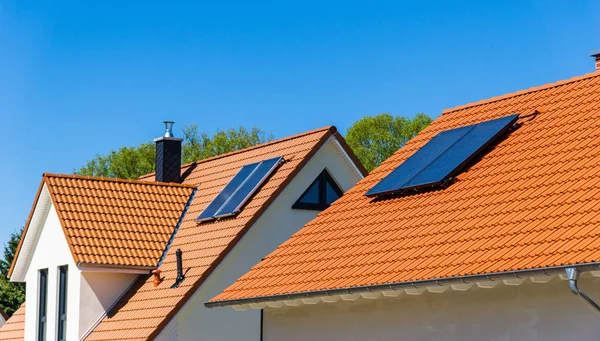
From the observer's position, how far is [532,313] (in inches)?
489

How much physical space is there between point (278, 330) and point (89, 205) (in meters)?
8.36

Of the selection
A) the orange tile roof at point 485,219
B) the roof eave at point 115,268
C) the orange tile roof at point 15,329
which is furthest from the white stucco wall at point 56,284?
the orange tile roof at point 485,219

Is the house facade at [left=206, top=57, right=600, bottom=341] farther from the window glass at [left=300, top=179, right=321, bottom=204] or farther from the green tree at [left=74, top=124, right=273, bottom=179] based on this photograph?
the green tree at [left=74, top=124, right=273, bottom=179]

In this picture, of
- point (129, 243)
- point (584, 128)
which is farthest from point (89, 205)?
point (584, 128)

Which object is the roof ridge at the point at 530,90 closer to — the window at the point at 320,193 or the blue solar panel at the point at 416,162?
the blue solar panel at the point at 416,162

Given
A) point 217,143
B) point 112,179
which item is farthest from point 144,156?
point 112,179

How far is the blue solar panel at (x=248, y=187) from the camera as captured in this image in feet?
74.5

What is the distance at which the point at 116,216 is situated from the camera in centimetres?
2438

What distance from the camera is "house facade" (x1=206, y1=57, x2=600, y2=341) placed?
12.3 metres

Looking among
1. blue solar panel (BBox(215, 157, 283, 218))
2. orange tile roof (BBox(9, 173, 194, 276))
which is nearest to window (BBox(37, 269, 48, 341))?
orange tile roof (BBox(9, 173, 194, 276))

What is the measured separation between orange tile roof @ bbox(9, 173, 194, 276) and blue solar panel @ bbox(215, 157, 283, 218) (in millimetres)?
1975

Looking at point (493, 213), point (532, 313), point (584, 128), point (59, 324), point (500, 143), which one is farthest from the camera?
point (59, 324)

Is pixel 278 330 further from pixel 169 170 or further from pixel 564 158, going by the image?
pixel 169 170

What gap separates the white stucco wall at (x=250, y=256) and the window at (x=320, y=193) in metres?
0.11
